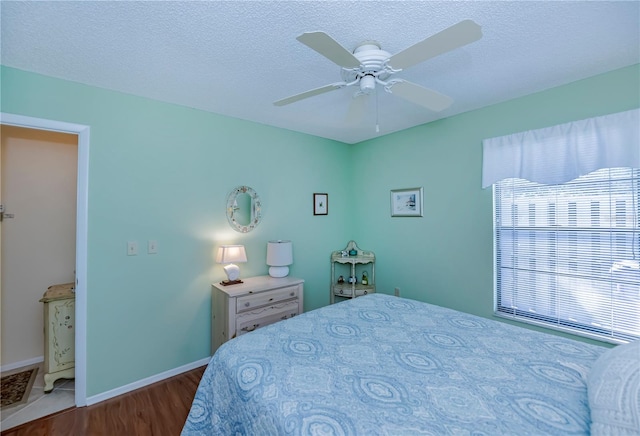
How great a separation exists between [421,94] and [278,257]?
1.97 metres

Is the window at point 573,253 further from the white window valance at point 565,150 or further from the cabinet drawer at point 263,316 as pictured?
the cabinet drawer at point 263,316

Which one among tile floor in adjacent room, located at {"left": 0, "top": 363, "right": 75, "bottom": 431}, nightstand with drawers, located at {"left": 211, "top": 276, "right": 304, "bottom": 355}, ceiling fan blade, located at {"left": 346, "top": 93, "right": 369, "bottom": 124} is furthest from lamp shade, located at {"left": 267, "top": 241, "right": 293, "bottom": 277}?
tile floor in adjacent room, located at {"left": 0, "top": 363, "right": 75, "bottom": 431}

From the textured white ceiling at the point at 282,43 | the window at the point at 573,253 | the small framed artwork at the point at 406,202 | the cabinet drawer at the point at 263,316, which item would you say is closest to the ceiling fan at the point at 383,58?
the textured white ceiling at the point at 282,43

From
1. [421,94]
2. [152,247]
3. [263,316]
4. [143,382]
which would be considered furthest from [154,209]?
[421,94]

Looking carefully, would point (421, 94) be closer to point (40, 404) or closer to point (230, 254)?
point (230, 254)

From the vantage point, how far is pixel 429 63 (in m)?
1.85

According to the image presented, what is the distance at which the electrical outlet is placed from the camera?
2287 mm

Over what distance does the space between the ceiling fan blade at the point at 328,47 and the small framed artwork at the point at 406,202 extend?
2.02 meters

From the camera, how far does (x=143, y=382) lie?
7.70 feet

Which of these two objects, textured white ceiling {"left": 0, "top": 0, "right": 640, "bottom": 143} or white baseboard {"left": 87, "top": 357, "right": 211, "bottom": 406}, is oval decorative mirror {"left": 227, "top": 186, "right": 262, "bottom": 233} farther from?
white baseboard {"left": 87, "top": 357, "right": 211, "bottom": 406}

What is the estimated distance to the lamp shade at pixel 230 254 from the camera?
260 centimetres

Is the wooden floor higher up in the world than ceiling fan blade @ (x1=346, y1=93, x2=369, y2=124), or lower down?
lower down

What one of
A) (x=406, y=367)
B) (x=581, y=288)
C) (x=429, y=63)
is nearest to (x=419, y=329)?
(x=406, y=367)

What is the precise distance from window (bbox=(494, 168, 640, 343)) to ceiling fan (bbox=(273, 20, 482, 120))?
139 centimetres
